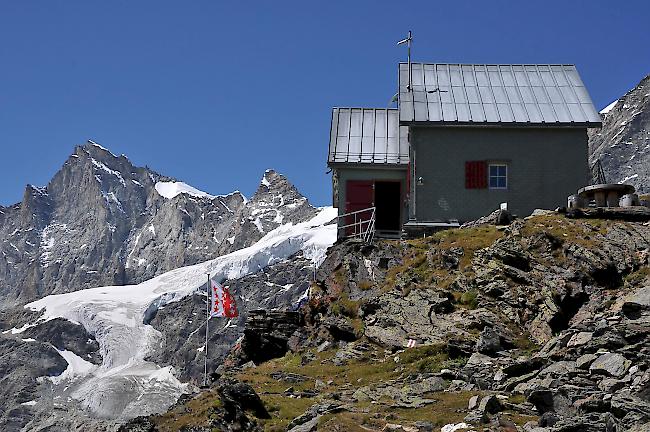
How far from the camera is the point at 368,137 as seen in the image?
48.7 metres

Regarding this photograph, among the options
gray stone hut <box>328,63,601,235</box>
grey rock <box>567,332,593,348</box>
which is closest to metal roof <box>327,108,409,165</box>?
gray stone hut <box>328,63,601,235</box>

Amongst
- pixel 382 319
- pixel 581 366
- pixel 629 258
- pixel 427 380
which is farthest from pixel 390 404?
pixel 629 258

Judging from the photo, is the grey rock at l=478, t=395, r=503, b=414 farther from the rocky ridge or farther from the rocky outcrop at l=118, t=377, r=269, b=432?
the rocky outcrop at l=118, t=377, r=269, b=432

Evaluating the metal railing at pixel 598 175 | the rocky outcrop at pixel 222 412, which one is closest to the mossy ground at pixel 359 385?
the rocky outcrop at pixel 222 412

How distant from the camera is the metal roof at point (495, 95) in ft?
138

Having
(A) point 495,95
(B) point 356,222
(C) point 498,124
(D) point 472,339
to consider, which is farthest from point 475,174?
(D) point 472,339

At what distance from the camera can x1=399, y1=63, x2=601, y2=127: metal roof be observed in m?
42.2

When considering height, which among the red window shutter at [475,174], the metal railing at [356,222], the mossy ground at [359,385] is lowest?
the mossy ground at [359,385]

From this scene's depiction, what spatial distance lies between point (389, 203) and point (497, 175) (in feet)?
22.9

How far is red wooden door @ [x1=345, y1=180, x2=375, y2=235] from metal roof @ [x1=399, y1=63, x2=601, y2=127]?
5.10 metres

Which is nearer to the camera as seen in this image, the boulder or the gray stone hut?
the boulder

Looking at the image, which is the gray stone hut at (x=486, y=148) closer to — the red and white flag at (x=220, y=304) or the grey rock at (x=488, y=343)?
the red and white flag at (x=220, y=304)

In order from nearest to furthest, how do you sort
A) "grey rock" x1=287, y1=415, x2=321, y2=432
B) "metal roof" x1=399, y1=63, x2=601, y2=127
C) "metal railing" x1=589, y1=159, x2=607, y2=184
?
1. "grey rock" x1=287, y1=415, x2=321, y2=432
2. "metal roof" x1=399, y1=63, x2=601, y2=127
3. "metal railing" x1=589, y1=159, x2=607, y2=184

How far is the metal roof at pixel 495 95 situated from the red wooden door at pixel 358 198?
5.10 m
